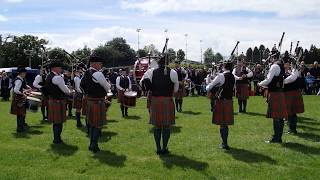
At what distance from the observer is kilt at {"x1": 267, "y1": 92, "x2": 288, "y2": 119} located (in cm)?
927

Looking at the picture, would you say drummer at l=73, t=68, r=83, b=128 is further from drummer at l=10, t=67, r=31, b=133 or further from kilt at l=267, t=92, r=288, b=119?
kilt at l=267, t=92, r=288, b=119

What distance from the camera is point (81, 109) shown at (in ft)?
40.5

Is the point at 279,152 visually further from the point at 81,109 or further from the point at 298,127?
the point at 81,109

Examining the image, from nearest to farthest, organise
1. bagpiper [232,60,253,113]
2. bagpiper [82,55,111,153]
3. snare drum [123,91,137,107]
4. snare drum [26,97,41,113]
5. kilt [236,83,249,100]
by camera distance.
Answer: bagpiper [82,55,111,153]
snare drum [26,97,41,113]
snare drum [123,91,137,107]
bagpiper [232,60,253,113]
kilt [236,83,249,100]

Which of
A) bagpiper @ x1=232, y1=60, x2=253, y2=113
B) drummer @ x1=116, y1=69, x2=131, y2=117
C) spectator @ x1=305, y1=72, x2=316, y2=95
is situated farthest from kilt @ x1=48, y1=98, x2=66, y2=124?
spectator @ x1=305, y1=72, x2=316, y2=95

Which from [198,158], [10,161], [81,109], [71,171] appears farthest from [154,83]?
[81,109]

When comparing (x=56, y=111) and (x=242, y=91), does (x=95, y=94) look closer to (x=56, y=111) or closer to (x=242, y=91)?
(x=56, y=111)

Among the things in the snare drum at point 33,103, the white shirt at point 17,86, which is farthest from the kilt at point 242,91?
the white shirt at point 17,86

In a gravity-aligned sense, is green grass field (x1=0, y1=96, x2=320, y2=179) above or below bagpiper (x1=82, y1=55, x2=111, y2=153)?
below

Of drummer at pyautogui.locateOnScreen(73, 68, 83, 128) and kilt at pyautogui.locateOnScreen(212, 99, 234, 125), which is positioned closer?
kilt at pyautogui.locateOnScreen(212, 99, 234, 125)

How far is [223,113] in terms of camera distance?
28.9ft

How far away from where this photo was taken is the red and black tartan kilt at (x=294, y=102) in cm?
1051

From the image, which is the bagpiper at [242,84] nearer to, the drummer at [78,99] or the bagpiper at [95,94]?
the drummer at [78,99]

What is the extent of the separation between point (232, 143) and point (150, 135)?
2.09 metres
